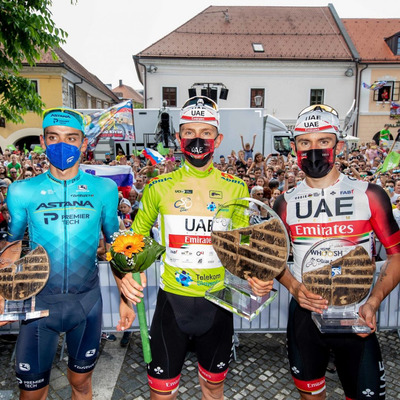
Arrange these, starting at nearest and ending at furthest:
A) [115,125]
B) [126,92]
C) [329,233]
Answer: [329,233], [115,125], [126,92]

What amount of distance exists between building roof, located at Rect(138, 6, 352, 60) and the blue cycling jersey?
28.6m

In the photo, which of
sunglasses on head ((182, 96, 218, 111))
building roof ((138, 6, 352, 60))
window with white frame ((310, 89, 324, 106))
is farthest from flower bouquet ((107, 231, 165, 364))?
window with white frame ((310, 89, 324, 106))

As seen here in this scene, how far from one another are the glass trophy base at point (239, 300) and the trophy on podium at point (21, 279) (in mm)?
1203

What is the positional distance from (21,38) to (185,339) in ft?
24.2

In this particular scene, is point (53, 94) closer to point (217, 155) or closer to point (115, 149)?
point (115, 149)

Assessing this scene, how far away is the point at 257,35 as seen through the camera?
31953mm

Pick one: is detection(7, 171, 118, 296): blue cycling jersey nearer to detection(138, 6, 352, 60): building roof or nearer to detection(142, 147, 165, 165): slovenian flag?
detection(142, 147, 165, 165): slovenian flag

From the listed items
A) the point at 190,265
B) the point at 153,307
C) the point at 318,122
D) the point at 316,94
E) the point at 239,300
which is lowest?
the point at 153,307

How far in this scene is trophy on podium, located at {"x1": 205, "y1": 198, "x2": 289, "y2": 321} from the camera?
2.31m

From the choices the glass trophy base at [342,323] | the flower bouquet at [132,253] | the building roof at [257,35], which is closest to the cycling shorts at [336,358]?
the glass trophy base at [342,323]

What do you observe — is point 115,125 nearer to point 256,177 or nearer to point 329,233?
point 256,177

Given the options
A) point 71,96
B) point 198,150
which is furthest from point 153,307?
point 71,96

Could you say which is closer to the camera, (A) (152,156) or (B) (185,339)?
(B) (185,339)

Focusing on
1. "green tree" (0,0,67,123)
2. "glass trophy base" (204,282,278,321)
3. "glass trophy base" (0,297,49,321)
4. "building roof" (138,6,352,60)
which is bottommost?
"glass trophy base" (0,297,49,321)
